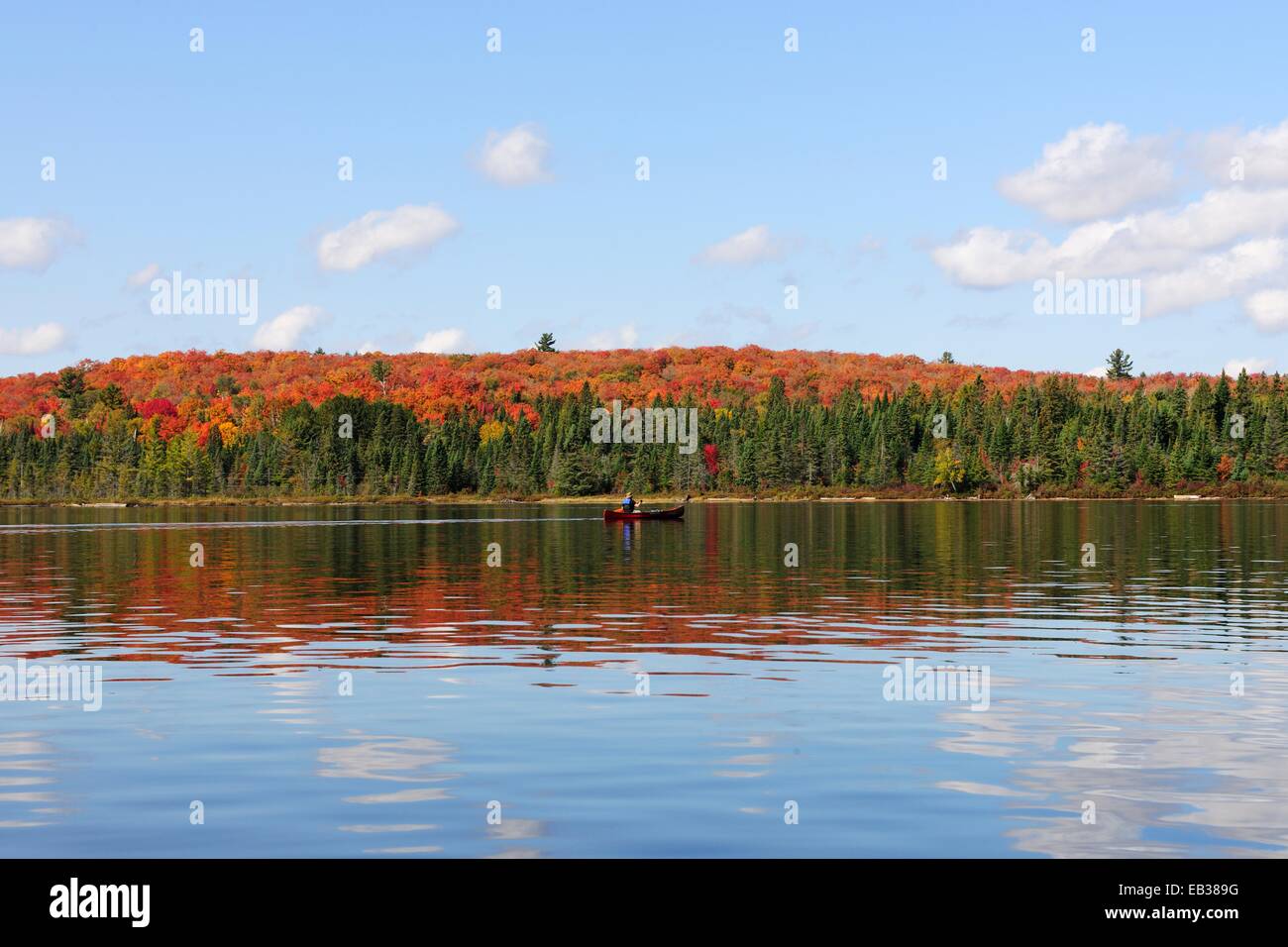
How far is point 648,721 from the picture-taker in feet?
88.6

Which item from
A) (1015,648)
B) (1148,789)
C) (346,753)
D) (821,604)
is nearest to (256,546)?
(821,604)

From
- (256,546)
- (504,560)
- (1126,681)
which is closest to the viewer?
(1126,681)

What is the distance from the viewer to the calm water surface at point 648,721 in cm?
1861

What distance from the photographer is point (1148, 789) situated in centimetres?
2077

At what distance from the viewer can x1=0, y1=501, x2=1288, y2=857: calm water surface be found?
18.6 m

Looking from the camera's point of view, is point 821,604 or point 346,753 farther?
point 821,604

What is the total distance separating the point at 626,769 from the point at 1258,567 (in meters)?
56.8
